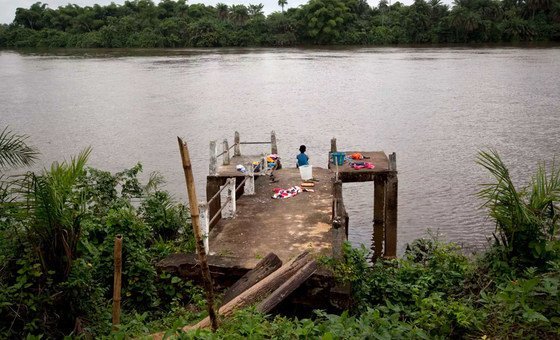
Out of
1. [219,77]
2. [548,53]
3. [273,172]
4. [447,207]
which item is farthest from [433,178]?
[548,53]

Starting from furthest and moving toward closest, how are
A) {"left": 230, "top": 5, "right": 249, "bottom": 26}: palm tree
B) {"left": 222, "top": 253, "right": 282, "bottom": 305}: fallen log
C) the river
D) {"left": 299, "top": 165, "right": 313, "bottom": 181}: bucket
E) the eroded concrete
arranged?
{"left": 230, "top": 5, "right": 249, "bottom": 26}: palm tree, the river, {"left": 299, "top": 165, "right": 313, "bottom": 181}: bucket, the eroded concrete, {"left": 222, "top": 253, "right": 282, "bottom": 305}: fallen log

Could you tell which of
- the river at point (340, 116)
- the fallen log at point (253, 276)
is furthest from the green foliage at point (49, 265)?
the river at point (340, 116)

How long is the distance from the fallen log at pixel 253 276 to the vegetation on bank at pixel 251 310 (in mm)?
502

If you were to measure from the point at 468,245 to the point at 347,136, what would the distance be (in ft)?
45.4

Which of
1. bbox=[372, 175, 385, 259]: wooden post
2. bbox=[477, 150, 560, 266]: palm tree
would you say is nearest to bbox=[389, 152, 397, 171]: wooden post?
bbox=[372, 175, 385, 259]: wooden post

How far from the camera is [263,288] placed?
7.82m

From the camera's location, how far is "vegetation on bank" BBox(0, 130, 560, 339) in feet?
19.3

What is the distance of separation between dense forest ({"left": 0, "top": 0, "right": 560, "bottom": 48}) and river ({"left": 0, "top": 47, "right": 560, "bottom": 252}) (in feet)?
69.9

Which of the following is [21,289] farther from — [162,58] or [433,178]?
[162,58]

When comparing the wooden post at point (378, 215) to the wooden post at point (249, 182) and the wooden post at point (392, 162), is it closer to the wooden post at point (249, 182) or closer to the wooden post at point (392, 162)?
the wooden post at point (392, 162)

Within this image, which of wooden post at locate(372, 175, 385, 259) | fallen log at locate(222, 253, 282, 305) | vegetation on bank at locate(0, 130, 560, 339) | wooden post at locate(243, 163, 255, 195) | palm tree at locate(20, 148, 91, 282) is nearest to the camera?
vegetation on bank at locate(0, 130, 560, 339)

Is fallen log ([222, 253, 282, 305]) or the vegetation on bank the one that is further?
fallen log ([222, 253, 282, 305])

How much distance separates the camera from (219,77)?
169 feet

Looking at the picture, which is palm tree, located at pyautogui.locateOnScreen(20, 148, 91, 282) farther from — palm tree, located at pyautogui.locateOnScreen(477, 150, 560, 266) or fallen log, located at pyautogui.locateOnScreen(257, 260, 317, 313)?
palm tree, located at pyautogui.locateOnScreen(477, 150, 560, 266)
